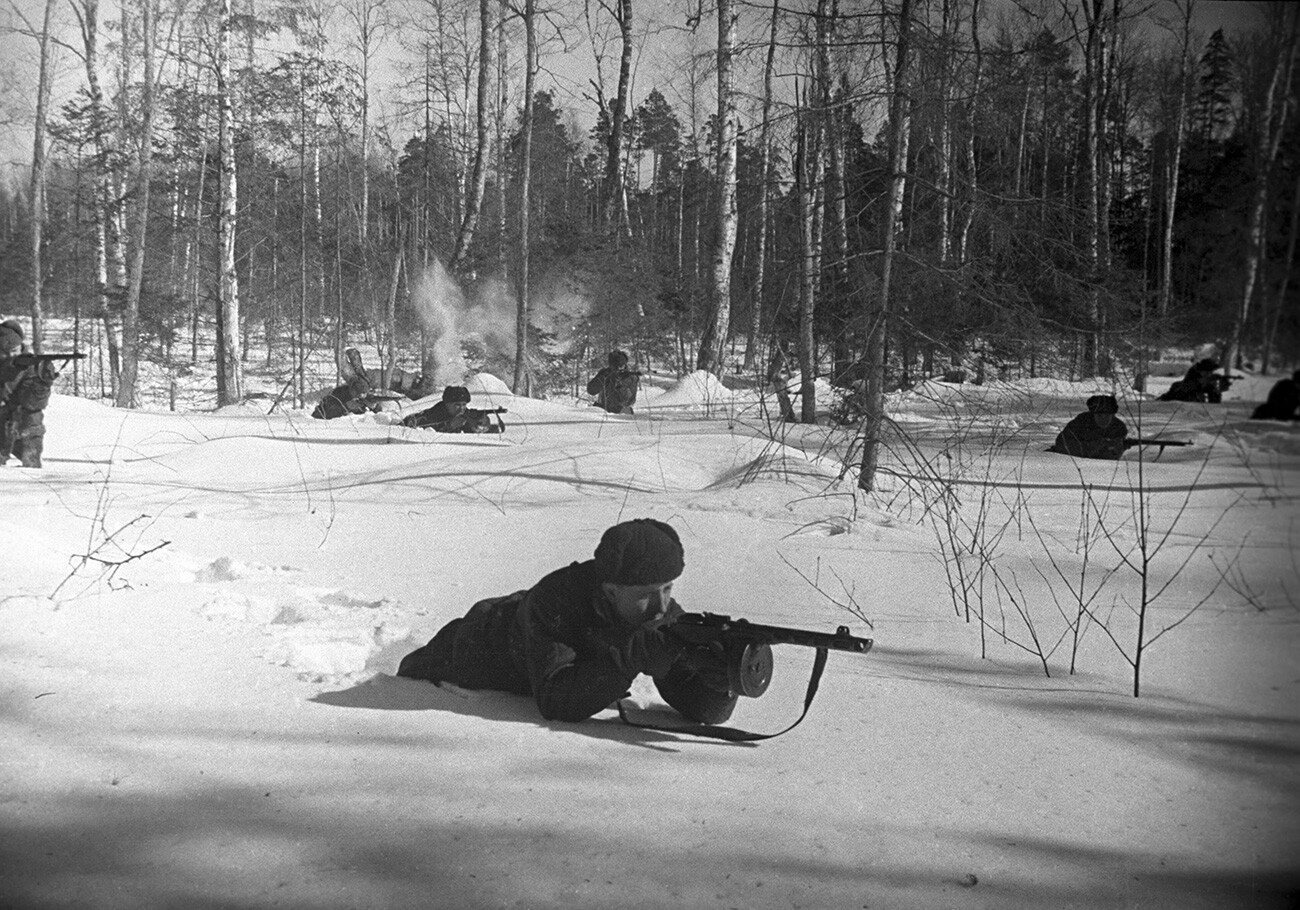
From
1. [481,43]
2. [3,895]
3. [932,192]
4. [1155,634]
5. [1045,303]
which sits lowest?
[3,895]

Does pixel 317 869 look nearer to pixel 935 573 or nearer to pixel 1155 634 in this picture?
pixel 935 573

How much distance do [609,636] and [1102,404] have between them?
3.30 ft

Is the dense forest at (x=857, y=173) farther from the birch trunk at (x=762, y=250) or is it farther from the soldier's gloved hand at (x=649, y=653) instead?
the soldier's gloved hand at (x=649, y=653)

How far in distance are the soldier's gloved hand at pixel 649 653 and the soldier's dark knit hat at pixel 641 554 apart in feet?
0.35

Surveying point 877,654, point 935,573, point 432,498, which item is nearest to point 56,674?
point 432,498

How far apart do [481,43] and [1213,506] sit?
1.50 metres

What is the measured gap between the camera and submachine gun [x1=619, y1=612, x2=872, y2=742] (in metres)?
1.57

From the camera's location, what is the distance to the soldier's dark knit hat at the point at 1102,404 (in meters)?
1.68

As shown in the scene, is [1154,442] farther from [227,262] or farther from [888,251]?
[227,262]

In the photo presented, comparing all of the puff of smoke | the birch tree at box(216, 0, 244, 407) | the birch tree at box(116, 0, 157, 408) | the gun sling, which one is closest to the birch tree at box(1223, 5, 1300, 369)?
the gun sling

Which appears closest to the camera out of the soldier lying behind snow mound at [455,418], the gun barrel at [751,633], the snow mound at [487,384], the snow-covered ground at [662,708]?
the snow-covered ground at [662,708]

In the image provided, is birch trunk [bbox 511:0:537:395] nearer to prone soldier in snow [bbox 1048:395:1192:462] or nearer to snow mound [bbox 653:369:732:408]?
snow mound [bbox 653:369:732:408]

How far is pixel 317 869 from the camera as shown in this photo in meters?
1.27

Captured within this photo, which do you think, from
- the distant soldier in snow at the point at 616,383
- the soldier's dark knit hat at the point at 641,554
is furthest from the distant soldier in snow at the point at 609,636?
the distant soldier in snow at the point at 616,383
